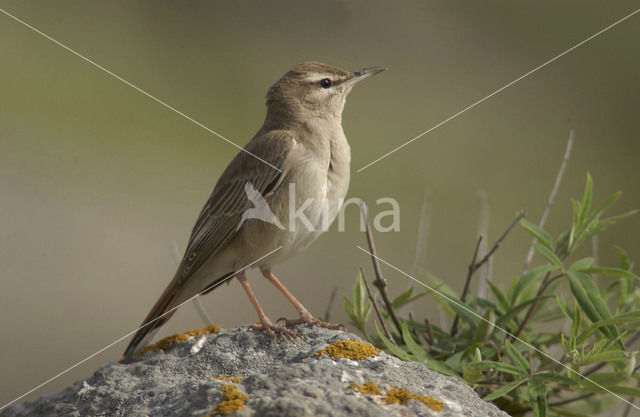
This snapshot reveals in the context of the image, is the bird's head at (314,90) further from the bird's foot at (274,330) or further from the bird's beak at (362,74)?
the bird's foot at (274,330)

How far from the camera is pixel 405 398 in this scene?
293 centimetres

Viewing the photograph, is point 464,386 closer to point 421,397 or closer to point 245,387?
point 421,397

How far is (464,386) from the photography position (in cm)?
342

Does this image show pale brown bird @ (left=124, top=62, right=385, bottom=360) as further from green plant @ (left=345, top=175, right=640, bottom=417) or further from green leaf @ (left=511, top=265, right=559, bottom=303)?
green leaf @ (left=511, top=265, right=559, bottom=303)

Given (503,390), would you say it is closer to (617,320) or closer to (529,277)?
(617,320)

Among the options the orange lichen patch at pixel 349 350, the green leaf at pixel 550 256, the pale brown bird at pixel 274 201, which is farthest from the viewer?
the pale brown bird at pixel 274 201

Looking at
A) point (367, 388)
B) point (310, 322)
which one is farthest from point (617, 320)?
point (310, 322)

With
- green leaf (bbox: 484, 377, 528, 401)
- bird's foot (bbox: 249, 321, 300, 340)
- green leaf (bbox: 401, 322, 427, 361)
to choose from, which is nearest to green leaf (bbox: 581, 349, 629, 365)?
green leaf (bbox: 484, 377, 528, 401)

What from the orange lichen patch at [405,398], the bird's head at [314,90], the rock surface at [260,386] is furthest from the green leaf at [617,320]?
the bird's head at [314,90]

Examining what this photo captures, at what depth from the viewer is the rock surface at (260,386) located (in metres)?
2.81

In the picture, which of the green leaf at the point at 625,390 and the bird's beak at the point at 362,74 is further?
the bird's beak at the point at 362,74

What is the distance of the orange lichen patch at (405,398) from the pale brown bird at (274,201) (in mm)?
1342

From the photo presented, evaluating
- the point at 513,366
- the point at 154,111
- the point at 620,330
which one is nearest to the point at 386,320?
the point at 513,366

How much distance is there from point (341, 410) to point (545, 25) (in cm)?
913
